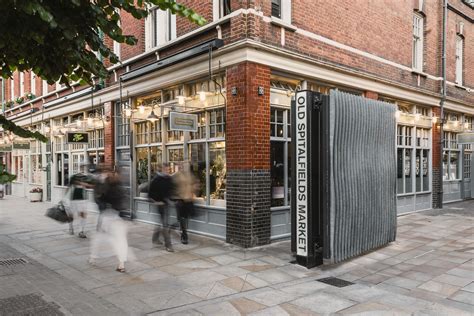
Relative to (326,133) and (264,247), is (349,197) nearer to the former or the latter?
(326,133)

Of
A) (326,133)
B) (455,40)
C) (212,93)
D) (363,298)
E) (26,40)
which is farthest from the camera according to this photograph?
(455,40)

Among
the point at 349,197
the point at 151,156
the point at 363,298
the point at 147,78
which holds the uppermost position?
the point at 147,78

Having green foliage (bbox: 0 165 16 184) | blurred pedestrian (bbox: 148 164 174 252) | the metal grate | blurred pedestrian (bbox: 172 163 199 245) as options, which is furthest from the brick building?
green foliage (bbox: 0 165 16 184)

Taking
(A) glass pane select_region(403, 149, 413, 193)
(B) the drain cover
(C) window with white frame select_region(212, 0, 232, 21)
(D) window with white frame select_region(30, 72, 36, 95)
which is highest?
(D) window with white frame select_region(30, 72, 36, 95)

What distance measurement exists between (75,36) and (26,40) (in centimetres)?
51

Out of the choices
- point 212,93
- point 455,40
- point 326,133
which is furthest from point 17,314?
point 455,40

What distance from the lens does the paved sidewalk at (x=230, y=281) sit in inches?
197

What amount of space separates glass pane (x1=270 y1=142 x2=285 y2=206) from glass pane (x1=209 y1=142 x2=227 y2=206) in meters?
1.14

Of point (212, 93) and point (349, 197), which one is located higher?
point (212, 93)

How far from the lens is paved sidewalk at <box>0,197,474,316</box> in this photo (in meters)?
5.02

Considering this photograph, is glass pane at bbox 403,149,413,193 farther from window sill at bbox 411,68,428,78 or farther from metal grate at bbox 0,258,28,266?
metal grate at bbox 0,258,28,266

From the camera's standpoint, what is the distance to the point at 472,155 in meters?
17.3

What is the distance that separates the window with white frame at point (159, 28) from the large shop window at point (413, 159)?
27.4ft

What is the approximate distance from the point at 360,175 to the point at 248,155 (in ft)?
7.58
